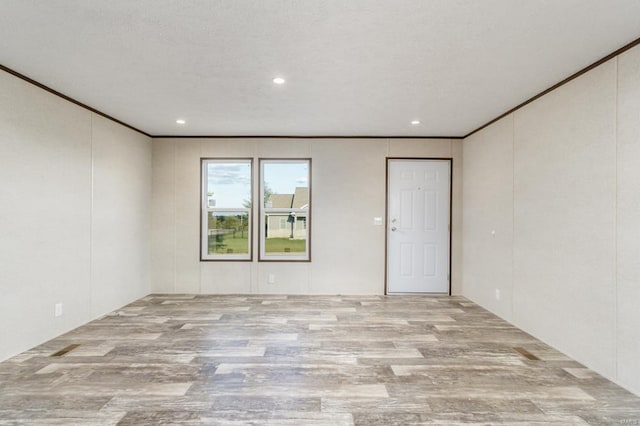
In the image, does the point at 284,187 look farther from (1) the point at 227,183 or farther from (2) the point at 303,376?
(2) the point at 303,376

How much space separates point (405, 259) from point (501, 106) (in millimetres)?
2657

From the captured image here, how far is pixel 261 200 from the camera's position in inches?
214

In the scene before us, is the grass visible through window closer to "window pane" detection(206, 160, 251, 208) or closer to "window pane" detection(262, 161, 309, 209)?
"window pane" detection(262, 161, 309, 209)

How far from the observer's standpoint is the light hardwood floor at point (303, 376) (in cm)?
217

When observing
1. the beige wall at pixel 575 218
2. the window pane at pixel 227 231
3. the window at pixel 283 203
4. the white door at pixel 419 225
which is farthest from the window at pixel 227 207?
the beige wall at pixel 575 218

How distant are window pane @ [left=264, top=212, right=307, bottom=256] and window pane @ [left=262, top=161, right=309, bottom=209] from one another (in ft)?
0.60

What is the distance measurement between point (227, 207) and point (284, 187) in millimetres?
1009

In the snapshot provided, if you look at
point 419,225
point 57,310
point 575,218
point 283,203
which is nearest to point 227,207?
point 283,203

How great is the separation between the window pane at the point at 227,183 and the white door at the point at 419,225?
2.43m

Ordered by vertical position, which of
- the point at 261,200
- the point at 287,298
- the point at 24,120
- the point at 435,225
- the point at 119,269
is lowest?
the point at 287,298

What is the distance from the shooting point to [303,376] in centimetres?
267

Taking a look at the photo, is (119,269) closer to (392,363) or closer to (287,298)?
(287,298)

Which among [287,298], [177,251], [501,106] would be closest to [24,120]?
[177,251]

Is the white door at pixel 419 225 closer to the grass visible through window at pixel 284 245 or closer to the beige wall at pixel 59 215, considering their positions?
the grass visible through window at pixel 284 245
